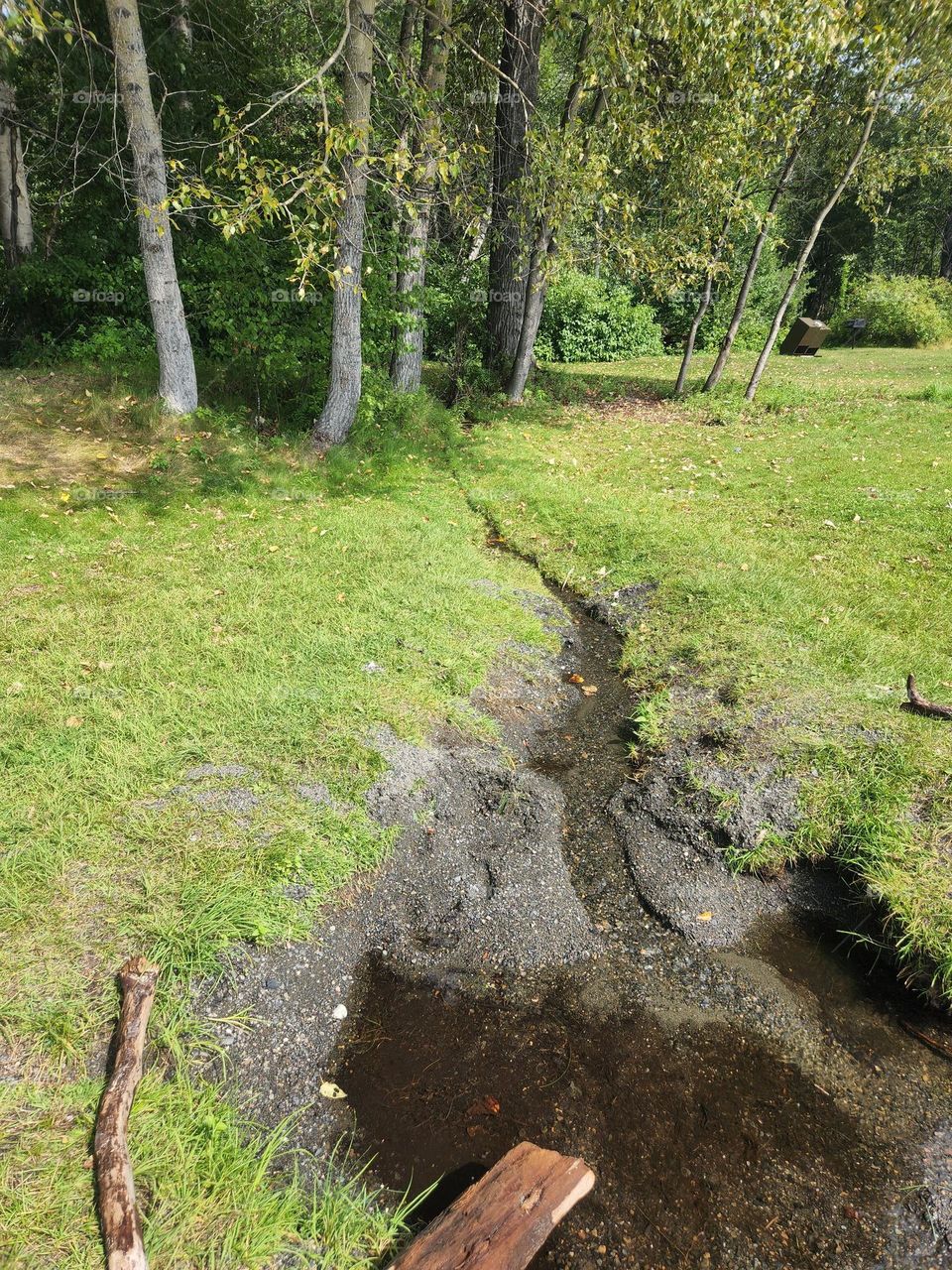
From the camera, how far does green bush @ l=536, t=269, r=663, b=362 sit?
1906 cm

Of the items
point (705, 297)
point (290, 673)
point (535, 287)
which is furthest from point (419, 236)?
point (290, 673)

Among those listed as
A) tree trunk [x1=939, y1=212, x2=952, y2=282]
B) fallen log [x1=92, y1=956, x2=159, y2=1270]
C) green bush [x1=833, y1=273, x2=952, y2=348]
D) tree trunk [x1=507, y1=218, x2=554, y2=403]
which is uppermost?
tree trunk [x1=939, y1=212, x2=952, y2=282]

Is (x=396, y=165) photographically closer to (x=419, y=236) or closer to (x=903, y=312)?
(x=419, y=236)

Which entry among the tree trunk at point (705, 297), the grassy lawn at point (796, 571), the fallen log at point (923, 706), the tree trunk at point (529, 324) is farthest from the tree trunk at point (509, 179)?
the fallen log at point (923, 706)

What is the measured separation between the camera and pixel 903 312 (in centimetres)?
2245

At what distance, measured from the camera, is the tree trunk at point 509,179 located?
10219 mm

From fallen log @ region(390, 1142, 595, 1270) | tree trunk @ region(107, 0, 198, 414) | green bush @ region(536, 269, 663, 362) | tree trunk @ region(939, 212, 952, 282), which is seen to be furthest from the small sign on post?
fallen log @ region(390, 1142, 595, 1270)

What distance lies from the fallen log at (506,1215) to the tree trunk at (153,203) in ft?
25.1

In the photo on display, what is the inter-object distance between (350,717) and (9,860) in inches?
74.3

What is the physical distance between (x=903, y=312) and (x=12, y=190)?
25604mm

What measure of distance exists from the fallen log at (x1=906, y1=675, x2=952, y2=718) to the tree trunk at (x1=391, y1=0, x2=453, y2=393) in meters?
6.30

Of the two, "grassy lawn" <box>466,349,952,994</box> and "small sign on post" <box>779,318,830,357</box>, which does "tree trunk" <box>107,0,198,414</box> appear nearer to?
"grassy lawn" <box>466,349,952,994</box>

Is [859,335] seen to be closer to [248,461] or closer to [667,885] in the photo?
[248,461]

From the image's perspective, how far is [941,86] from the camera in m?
9.22
